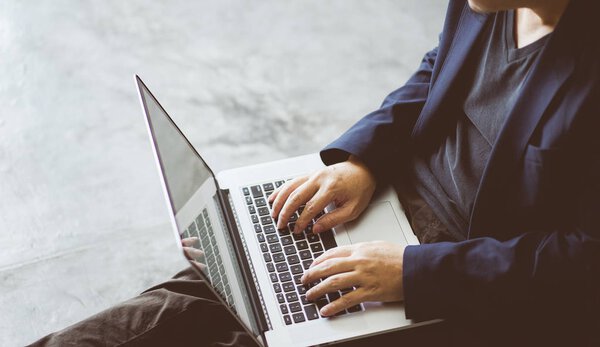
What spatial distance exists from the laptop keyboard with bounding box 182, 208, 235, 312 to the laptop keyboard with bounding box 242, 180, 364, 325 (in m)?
0.12

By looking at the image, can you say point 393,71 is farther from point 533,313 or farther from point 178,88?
point 533,313

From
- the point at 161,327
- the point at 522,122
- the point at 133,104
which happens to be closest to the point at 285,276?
the point at 161,327

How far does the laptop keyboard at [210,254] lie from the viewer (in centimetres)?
111

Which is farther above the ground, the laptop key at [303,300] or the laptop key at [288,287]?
the laptop key at [288,287]

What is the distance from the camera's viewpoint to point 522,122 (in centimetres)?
104

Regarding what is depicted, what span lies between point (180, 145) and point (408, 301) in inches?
19.6

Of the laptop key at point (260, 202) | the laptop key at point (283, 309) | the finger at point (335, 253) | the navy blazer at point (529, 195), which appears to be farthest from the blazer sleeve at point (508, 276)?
the laptop key at point (260, 202)

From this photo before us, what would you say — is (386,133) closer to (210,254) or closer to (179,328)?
(210,254)

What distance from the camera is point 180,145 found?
1.30 metres

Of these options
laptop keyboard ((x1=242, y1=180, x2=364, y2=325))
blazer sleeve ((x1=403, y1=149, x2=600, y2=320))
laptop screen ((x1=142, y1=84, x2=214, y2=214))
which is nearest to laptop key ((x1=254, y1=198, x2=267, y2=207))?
laptop keyboard ((x1=242, y1=180, x2=364, y2=325))

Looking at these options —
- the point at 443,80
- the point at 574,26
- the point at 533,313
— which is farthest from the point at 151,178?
the point at 574,26

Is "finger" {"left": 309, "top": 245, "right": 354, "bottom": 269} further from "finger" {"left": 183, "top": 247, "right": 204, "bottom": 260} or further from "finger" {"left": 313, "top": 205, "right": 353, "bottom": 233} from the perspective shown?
"finger" {"left": 183, "top": 247, "right": 204, "bottom": 260}

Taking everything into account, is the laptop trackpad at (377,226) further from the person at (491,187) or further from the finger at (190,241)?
the finger at (190,241)

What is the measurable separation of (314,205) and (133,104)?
3.25 ft
